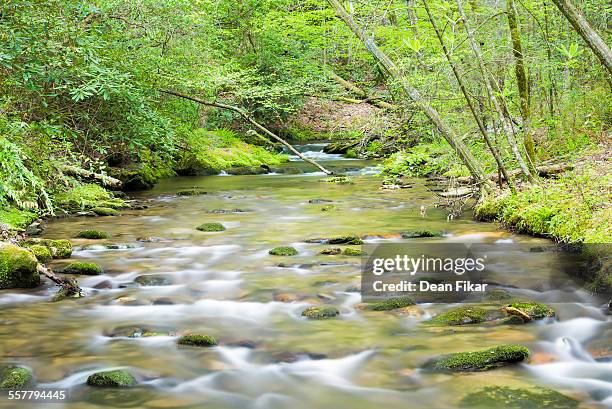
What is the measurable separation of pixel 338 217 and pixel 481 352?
6681 mm

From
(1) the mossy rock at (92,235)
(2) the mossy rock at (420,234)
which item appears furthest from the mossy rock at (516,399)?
(1) the mossy rock at (92,235)

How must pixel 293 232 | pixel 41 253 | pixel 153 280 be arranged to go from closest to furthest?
1. pixel 153 280
2. pixel 41 253
3. pixel 293 232

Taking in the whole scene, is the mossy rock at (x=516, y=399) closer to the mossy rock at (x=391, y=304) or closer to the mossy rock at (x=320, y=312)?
the mossy rock at (x=391, y=304)

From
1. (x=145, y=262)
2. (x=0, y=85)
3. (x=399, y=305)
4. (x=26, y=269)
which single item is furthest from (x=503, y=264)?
(x=0, y=85)

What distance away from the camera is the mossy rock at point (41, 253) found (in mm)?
7645

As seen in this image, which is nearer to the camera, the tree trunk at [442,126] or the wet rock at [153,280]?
the wet rock at [153,280]

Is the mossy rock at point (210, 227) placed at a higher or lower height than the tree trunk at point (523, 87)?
lower

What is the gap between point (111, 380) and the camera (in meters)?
4.42

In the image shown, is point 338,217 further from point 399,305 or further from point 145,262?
point 399,305

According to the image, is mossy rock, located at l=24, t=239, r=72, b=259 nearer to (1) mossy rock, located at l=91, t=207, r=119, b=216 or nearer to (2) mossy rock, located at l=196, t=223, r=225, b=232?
(2) mossy rock, located at l=196, t=223, r=225, b=232

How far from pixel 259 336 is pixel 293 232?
469cm

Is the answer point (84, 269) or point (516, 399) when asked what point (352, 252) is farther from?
point (516, 399)

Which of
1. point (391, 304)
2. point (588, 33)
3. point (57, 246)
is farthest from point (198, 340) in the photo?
point (588, 33)

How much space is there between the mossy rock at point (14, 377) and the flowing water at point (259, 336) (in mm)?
107
